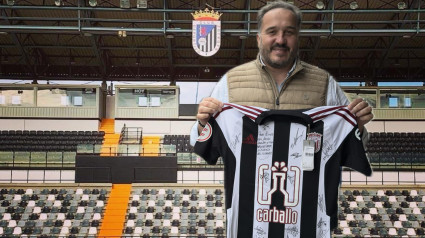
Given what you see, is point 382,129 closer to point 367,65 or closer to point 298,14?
point 367,65

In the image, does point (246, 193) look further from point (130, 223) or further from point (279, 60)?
point (130, 223)

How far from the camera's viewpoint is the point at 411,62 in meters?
30.4

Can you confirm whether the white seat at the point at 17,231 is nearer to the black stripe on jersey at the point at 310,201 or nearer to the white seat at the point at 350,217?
the white seat at the point at 350,217

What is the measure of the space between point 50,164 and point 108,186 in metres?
3.14

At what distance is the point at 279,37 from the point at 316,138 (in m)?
0.58

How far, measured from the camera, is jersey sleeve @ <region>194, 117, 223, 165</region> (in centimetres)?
294

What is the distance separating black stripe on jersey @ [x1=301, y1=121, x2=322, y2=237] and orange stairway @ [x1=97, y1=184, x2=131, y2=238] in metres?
15.1

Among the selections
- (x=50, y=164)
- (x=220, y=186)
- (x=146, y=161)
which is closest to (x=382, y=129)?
(x=220, y=186)

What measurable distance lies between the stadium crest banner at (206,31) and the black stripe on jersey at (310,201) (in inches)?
697

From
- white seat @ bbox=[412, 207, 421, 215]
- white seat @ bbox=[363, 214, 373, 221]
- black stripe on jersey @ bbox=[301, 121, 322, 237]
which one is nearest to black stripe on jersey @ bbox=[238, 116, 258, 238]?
black stripe on jersey @ bbox=[301, 121, 322, 237]

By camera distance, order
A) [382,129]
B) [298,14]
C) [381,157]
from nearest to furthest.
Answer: [298,14], [381,157], [382,129]

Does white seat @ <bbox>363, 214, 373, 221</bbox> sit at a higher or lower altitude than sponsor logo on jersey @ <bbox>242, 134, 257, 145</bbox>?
lower

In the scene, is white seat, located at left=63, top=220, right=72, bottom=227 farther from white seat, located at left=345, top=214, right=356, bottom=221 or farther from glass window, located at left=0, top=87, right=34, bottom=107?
glass window, located at left=0, top=87, right=34, bottom=107

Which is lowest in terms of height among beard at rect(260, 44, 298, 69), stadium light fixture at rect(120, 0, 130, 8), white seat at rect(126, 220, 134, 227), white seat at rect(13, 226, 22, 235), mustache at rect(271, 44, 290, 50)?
white seat at rect(13, 226, 22, 235)
